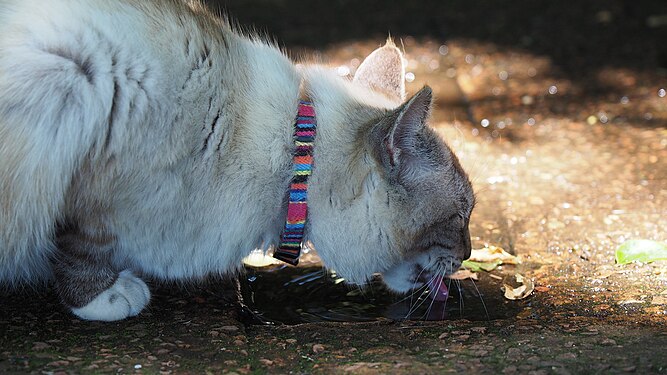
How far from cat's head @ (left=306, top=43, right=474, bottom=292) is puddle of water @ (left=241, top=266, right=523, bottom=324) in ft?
0.38

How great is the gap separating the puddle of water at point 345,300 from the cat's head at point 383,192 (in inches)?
4.5

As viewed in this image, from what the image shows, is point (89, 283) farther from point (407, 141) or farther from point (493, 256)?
point (493, 256)

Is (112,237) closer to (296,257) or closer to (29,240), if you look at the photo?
(29,240)

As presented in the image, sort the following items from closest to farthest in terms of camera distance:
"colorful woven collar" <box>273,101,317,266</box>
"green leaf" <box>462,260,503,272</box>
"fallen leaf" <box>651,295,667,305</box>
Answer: "colorful woven collar" <box>273,101,317,266</box> < "fallen leaf" <box>651,295,667,305</box> < "green leaf" <box>462,260,503,272</box>

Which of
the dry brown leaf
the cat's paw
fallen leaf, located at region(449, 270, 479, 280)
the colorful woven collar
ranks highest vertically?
the colorful woven collar

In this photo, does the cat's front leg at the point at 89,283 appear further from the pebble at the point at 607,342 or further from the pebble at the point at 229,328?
the pebble at the point at 607,342

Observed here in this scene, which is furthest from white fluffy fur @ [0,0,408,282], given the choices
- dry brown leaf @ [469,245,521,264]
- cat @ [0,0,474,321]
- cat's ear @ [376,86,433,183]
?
dry brown leaf @ [469,245,521,264]

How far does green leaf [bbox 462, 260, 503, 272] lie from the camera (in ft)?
11.6

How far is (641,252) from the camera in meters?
3.50

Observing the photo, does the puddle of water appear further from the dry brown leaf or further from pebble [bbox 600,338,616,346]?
pebble [bbox 600,338,616,346]

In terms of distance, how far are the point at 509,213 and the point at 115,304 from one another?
5.76 ft

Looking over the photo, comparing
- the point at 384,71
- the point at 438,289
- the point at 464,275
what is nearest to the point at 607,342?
the point at 438,289

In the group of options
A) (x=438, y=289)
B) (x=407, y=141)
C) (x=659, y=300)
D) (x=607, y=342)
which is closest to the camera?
(x=607, y=342)

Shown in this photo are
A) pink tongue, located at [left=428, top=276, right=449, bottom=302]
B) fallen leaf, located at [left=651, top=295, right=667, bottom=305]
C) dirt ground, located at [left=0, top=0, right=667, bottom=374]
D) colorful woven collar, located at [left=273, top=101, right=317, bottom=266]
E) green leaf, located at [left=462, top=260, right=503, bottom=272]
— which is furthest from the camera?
green leaf, located at [left=462, top=260, right=503, bottom=272]
